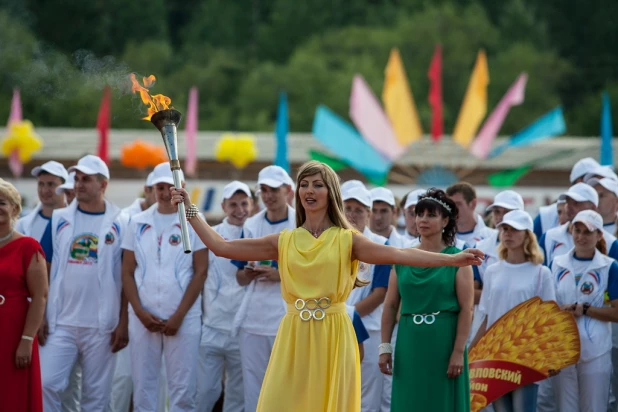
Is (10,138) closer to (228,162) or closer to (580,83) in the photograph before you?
(228,162)

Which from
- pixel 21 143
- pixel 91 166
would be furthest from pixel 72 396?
pixel 21 143

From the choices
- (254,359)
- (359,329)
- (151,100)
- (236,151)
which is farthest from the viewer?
(236,151)

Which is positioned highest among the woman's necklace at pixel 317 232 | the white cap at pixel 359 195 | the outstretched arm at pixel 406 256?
the white cap at pixel 359 195

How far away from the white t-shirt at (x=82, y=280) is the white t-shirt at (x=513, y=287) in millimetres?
3131

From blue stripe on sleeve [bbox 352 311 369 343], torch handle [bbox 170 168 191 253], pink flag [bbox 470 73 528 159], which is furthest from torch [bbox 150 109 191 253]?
pink flag [bbox 470 73 528 159]

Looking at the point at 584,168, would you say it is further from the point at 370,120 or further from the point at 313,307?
the point at 370,120

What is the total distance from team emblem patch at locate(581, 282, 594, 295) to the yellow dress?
121 inches

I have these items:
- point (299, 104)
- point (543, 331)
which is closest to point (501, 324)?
point (543, 331)

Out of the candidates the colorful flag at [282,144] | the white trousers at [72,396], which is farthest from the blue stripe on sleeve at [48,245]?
the colorful flag at [282,144]

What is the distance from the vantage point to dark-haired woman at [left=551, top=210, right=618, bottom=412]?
7871 mm

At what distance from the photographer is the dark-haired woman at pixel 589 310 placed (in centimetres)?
787

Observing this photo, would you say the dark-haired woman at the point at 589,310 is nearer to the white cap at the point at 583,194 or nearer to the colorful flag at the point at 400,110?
the white cap at the point at 583,194

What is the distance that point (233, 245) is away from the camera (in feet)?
18.4

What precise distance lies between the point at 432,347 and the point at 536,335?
1292mm
